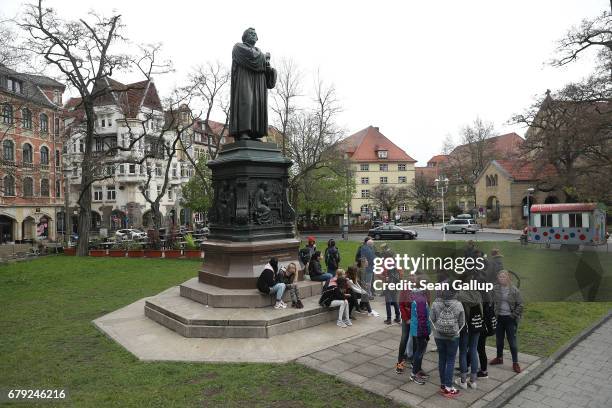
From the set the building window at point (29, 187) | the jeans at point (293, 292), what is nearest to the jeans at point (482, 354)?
the jeans at point (293, 292)

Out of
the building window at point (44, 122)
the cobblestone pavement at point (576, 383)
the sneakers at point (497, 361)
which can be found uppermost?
the building window at point (44, 122)

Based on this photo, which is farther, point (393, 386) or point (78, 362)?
point (78, 362)

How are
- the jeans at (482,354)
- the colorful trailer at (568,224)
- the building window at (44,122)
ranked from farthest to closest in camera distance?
the building window at (44,122) → the colorful trailer at (568,224) → the jeans at (482,354)

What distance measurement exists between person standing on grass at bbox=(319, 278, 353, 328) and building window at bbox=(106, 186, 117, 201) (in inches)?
1958

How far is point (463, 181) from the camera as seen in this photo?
58656 millimetres

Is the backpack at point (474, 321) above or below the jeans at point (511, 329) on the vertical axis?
above

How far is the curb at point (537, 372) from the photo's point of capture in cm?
556

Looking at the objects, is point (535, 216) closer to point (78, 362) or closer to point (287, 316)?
point (287, 316)

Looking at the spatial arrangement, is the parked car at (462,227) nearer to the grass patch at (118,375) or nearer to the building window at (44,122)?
the grass patch at (118,375)

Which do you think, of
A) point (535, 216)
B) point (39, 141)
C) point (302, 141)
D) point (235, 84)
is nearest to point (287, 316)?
point (235, 84)

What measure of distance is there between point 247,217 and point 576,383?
7.31 metres

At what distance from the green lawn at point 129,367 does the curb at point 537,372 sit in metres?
0.21

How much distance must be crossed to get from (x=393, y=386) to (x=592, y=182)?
2509cm

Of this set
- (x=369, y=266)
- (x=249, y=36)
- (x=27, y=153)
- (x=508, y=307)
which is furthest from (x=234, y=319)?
(x=27, y=153)
